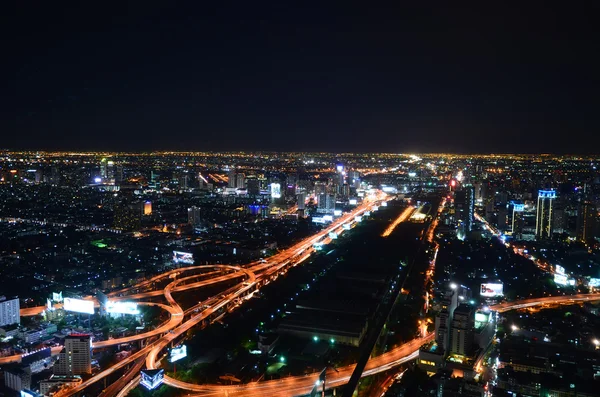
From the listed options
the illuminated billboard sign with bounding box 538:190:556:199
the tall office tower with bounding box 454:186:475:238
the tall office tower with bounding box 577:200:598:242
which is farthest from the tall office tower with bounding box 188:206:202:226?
the tall office tower with bounding box 577:200:598:242

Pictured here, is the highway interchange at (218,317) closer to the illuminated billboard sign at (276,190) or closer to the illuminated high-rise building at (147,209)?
the illuminated high-rise building at (147,209)

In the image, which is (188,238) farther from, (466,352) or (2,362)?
(466,352)

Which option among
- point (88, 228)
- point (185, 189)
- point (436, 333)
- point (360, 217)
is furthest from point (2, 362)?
point (185, 189)

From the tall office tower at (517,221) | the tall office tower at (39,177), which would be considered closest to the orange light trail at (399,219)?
the tall office tower at (517,221)

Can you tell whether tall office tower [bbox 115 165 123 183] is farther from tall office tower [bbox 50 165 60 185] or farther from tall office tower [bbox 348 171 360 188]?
tall office tower [bbox 348 171 360 188]

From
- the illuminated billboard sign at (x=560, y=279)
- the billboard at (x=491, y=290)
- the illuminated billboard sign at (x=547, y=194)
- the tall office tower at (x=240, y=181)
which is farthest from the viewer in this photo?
the tall office tower at (x=240, y=181)

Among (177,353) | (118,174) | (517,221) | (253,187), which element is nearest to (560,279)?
(517,221)
